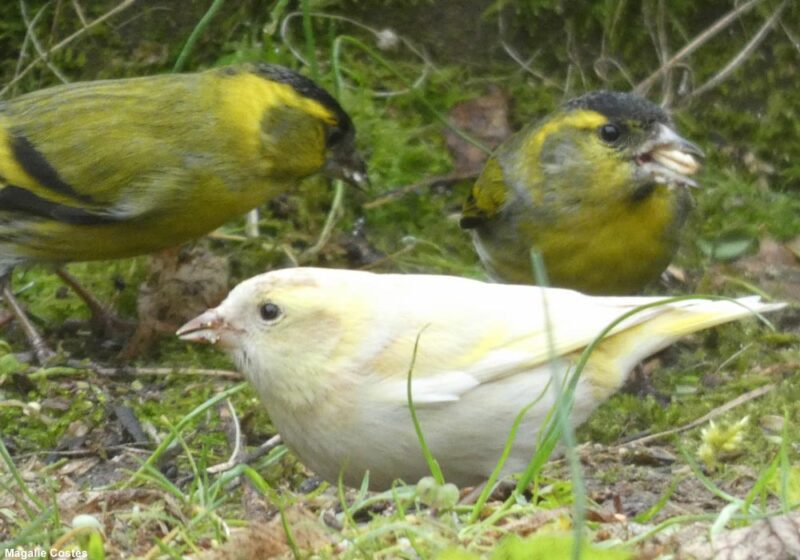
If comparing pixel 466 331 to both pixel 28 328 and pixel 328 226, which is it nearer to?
pixel 28 328

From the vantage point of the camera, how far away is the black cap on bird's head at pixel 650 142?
205 inches

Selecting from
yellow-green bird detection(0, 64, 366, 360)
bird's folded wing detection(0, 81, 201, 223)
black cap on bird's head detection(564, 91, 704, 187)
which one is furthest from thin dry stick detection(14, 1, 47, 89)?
black cap on bird's head detection(564, 91, 704, 187)

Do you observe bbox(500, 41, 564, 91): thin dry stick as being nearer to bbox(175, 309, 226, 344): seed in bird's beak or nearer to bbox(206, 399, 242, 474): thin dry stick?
bbox(206, 399, 242, 474): thin dry stick

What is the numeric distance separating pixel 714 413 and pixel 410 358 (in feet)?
5.65

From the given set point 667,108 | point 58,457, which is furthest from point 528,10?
point 58,457

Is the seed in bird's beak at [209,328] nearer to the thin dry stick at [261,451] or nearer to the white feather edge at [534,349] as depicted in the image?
the white feather edge at [534,349]

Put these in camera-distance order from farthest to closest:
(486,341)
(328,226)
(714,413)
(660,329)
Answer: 1. (328,226)
2. (714,413)
3. (660,329)
4. (486,341)

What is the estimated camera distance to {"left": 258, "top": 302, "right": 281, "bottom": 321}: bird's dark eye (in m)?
3.66

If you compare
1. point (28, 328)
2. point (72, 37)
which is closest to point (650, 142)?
point (28, 328)

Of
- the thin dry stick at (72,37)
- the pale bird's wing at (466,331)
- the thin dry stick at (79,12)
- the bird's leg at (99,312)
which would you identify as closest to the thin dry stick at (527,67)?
the thin dry stick at (72,37)

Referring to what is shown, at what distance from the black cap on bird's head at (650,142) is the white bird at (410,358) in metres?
1.45

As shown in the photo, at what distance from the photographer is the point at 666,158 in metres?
5.27

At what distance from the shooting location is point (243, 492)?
4.00 metres

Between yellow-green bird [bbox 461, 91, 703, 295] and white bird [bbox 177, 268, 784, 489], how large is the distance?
1.47 meters
